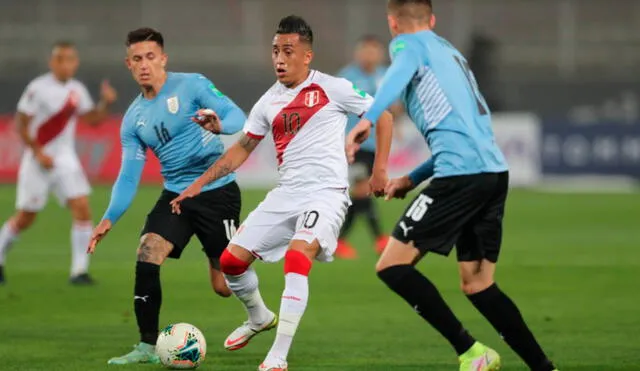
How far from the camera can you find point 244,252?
8594 mm

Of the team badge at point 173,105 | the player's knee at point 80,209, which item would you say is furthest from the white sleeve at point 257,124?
the player's knee at point 80,209

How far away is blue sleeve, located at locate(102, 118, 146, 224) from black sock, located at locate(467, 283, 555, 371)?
8.36ft

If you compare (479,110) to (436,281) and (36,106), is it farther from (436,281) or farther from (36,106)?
(36,106)

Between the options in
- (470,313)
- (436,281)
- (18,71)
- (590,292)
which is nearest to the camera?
(470,313)

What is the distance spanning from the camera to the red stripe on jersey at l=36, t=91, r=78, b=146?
46.6 ft

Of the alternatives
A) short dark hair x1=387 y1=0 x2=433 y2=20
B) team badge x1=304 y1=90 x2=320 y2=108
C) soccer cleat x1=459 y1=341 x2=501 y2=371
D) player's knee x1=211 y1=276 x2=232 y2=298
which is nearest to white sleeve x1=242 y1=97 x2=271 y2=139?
team badge x1=304 y1=90 x2=320 y2=108

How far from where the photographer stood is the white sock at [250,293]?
8.98 m

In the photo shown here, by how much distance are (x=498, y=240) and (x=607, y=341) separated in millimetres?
2413

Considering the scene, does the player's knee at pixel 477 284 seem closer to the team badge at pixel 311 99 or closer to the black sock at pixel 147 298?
the team badge at pixel 311 99

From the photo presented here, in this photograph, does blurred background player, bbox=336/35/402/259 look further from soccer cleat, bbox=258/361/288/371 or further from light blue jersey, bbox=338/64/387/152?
soccer cleat, bbox=258/361/288/371

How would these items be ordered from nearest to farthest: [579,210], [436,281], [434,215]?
[434,215] < [436,281] < [579,210]

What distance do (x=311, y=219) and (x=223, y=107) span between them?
47.5 inches

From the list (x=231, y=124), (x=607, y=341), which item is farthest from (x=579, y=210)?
(x=231, y=124)

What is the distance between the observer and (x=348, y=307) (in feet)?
39.0
